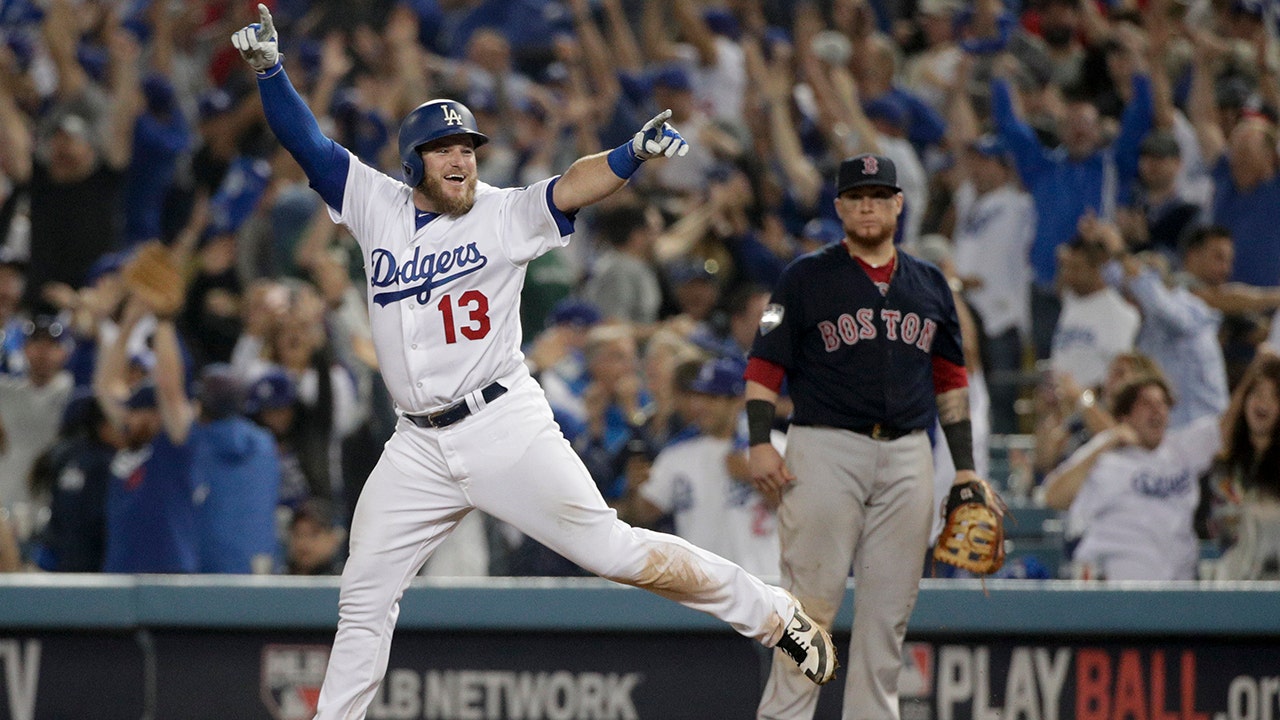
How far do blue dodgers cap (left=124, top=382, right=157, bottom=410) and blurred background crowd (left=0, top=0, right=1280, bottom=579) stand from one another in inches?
0.7

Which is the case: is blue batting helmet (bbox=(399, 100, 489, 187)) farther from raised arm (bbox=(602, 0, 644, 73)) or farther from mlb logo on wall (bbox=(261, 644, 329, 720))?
raised arm (bbox=(602, 0, 644, 73))

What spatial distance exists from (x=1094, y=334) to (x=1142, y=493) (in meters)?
1.57

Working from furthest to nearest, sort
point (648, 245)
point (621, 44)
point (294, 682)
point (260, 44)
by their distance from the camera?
1. point (621, 44)
2. point (648, 245)
3. point (294, 682)
4. point (260, 44)

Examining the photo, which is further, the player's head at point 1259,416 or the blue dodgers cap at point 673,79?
the blue dodgers cap at point 673,79

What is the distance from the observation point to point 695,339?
818cm

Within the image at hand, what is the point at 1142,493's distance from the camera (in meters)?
6.30

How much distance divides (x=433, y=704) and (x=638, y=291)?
11.4 feet

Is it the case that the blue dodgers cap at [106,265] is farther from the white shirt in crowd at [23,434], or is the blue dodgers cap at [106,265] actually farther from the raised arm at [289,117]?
the raised arm at [289,117]

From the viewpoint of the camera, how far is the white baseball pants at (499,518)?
4.45m

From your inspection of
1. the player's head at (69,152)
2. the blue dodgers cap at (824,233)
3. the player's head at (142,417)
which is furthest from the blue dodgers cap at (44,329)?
the blue dodgers cap at (824,233)

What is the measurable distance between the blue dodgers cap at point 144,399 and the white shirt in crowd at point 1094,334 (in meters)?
4.09

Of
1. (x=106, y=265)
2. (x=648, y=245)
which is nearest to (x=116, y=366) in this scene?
(x=106, y=265)

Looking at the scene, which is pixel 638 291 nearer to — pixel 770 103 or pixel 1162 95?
pixel 770 103

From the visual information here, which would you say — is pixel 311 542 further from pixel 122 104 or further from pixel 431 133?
pixel 122 104
